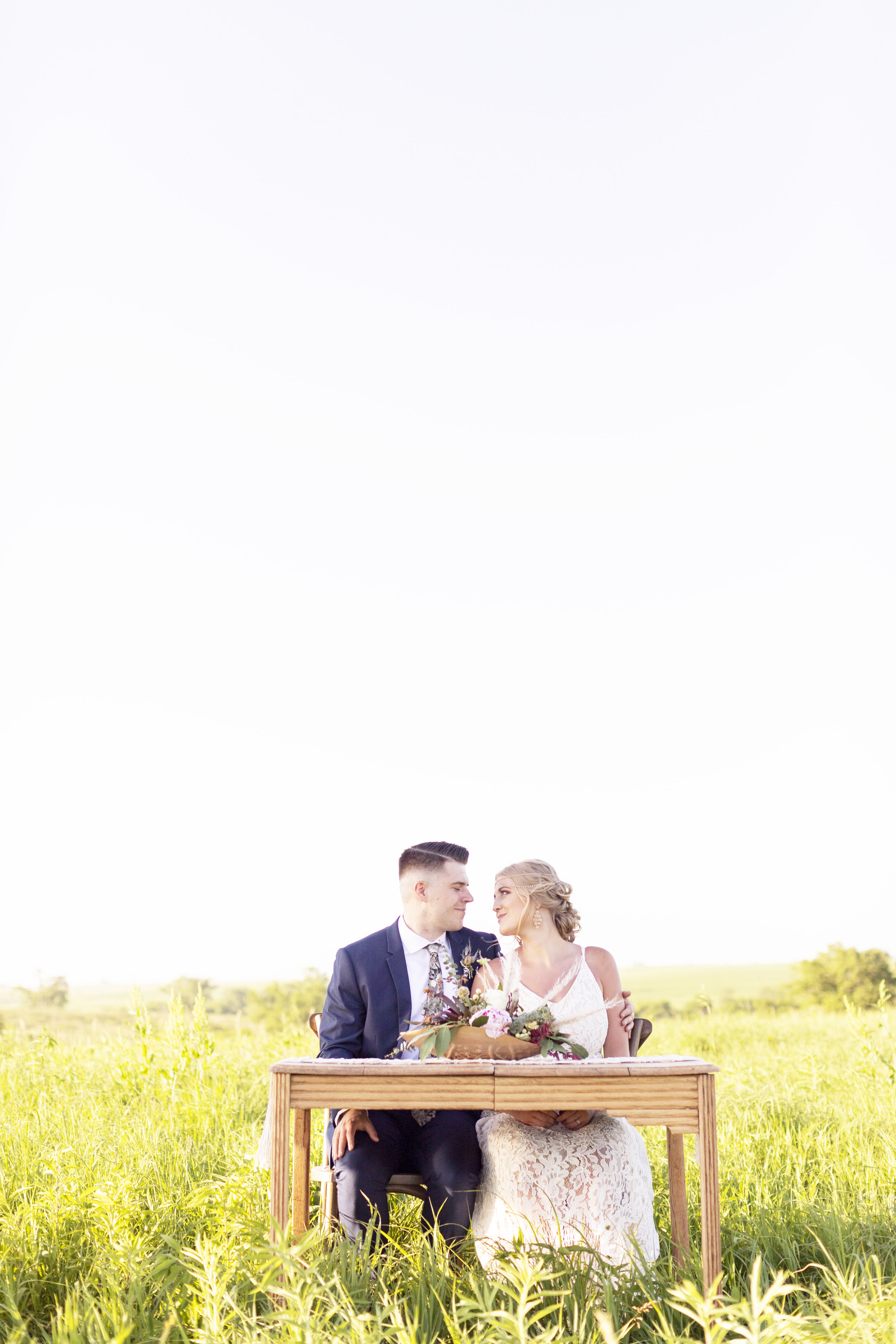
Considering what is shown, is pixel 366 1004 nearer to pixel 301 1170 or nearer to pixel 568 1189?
pixel 301 1170

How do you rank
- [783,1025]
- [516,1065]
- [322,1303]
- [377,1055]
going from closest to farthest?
1. [322,1303]
2. [516,1065]
3. [377,1055]
4. [783,1025]

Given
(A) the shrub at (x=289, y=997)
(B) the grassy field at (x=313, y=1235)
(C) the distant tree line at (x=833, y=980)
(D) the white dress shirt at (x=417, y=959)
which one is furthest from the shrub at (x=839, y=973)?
(D) the white dress shirt at (x=417, y=959)

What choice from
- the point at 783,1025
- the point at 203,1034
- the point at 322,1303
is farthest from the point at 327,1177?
the point at 783,1025

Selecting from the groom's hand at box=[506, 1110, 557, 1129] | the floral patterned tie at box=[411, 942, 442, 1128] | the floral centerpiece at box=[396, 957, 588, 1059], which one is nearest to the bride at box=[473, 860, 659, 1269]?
the groom's hand at box=[506, 1110, 557, 1129]

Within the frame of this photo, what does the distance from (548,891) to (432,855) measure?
20.5 inches

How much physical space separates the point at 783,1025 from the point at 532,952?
7.95 meters

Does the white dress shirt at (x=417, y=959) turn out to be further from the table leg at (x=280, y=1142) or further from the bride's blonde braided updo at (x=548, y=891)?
the table leg at (x=280, y=1142)

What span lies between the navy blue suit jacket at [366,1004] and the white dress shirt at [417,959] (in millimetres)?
18

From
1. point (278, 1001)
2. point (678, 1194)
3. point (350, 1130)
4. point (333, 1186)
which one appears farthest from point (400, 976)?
point (278, 1001)

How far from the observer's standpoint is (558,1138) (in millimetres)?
3646

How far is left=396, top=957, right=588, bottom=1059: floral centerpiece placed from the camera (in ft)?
11.5

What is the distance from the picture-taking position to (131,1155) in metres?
4.92

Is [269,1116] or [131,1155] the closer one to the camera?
[269,1116]

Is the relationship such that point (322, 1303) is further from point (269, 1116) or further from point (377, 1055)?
point (377, 1055)
